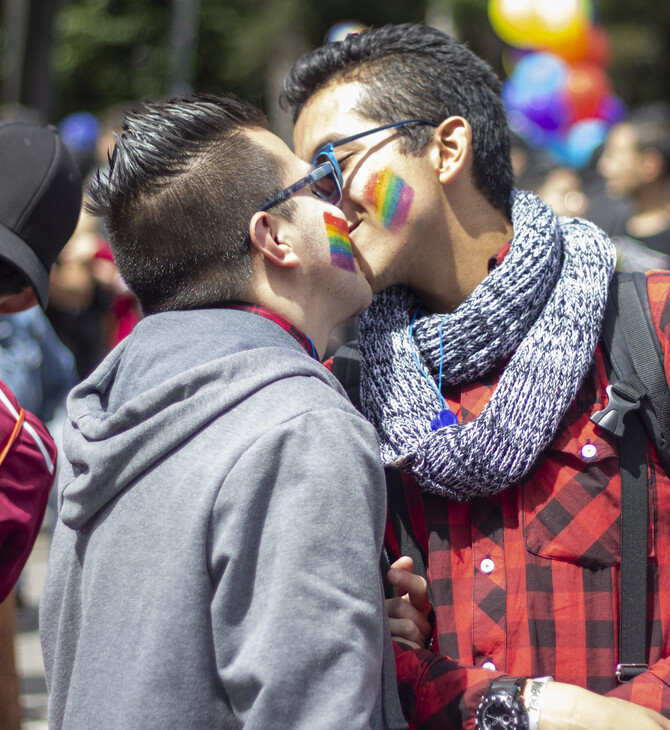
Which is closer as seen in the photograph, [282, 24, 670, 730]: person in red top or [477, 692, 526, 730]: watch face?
[477, 692, 526, 730]: watch face

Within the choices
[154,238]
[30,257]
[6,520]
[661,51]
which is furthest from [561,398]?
[661,51]

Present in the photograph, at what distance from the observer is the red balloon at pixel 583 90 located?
11.5 m

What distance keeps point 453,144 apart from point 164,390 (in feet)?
3.64

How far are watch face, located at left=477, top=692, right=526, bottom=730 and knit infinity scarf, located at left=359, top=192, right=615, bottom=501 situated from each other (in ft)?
1.32

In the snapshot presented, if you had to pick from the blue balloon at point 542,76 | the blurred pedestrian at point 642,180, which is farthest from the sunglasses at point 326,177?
the blue balloon at point 542,76

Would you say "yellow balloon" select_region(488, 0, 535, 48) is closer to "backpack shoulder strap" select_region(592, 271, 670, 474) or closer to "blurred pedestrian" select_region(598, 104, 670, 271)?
"blurred pedestrian" select_region(598, 104, 670, 271)

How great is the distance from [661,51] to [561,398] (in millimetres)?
26468

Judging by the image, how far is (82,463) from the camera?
5.08ft

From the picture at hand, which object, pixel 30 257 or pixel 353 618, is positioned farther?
pixel 30 257

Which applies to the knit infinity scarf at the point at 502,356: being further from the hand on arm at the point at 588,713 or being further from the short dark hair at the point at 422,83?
the hand on arm at the point at 588,713

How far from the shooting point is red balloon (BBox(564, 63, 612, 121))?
1146 cm

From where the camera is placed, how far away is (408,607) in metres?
1.82

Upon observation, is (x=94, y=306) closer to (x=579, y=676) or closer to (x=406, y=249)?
(x=406, y=249)

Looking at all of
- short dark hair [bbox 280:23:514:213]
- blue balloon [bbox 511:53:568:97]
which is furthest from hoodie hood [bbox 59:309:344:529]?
blue balloon [bbox 511:53:568:97]
